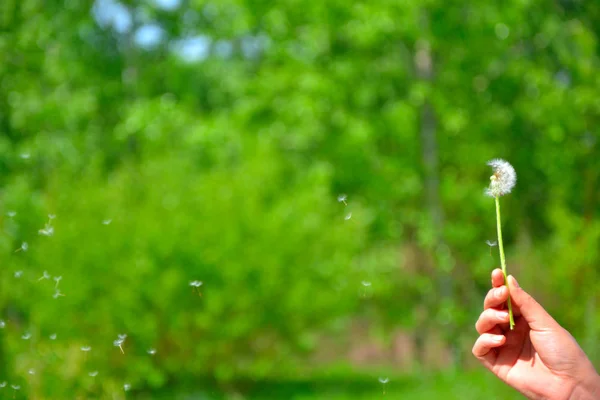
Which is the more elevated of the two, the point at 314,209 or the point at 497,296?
the point at 314,209

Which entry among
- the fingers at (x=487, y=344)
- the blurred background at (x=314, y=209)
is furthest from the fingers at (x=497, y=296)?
the blurred background at (x=314, y=209)

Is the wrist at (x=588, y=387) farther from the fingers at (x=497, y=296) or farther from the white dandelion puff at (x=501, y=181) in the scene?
the white dandelion puff at (x=501, y=181)

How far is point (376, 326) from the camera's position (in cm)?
1409

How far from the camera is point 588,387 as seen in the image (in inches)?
83.9

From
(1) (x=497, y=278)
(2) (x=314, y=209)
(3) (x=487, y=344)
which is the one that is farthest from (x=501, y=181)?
(2) (x=314, y=209)

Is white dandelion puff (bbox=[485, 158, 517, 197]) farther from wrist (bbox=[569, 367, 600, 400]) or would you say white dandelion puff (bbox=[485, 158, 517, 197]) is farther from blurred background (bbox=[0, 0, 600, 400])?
blurred background (bbox=[0, 0, 600, 400])

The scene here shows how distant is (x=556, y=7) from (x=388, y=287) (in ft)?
18.5

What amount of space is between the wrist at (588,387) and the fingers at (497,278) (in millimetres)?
338

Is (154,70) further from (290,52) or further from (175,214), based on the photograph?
(175,214)

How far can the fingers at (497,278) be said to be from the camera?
198cm

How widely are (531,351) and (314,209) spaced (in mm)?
8589

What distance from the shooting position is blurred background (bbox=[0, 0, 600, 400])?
9.27 metres

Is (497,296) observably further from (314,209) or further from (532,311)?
(314,209)

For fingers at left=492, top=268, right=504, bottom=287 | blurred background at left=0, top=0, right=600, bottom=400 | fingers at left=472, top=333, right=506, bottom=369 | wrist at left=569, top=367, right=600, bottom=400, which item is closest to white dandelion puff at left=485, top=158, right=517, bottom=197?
fingers at left=492, top=268, right=504, bottom=287
